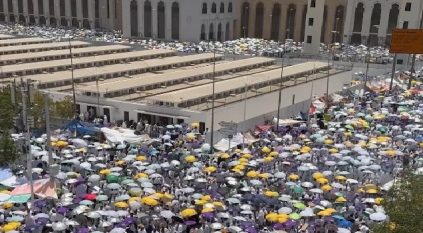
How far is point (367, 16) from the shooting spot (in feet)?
232

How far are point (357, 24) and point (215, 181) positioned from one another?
56691 mm

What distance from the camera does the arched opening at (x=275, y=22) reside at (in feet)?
264

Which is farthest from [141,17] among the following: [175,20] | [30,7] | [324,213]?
[324,213]

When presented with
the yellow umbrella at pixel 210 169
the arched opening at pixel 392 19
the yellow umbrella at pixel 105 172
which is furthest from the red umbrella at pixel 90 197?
the arched opening at pixel 392 19

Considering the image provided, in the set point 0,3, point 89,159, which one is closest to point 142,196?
point 89,159

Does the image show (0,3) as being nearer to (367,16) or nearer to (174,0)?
(174,0)

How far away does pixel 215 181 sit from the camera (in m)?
22.2

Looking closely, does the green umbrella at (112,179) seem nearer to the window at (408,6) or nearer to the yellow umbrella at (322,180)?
the yellow umbrella at (322,180)

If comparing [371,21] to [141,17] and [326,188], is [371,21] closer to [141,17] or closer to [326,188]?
[141,17]

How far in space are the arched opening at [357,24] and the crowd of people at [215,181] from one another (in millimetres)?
43650

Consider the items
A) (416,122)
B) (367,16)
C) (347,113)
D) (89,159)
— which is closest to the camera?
(89,159)

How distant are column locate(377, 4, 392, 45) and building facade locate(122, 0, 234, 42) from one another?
969 inches

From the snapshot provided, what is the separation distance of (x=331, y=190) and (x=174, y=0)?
2248 inches

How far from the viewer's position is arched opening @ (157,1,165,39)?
2950 inches
